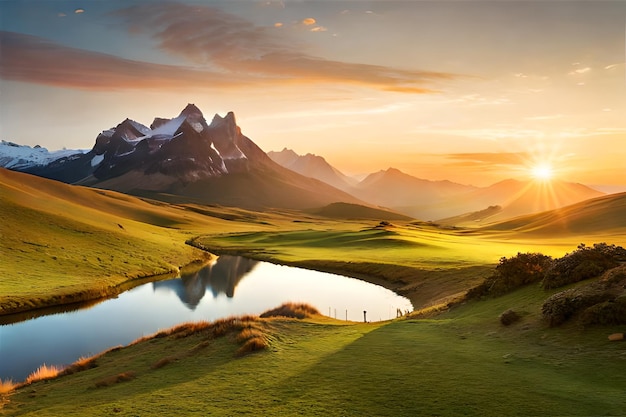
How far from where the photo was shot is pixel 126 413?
15.2 metres

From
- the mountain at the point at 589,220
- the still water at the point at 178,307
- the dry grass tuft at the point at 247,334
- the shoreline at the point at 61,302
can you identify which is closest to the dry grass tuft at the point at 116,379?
the dry grass tuft at the point at 247,334

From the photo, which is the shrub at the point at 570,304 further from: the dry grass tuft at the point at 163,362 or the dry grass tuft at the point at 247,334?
the dry grass tuft at the point at 163,362

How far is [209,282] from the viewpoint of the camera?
68062 mm

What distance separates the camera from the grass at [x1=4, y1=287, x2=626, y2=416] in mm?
13828

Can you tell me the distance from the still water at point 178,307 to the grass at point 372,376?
47.8 feet

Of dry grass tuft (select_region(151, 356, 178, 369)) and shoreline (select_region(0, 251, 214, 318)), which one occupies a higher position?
dry grass tuft (select_region(151, 356, 178, 369))

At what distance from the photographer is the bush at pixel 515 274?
29.0m

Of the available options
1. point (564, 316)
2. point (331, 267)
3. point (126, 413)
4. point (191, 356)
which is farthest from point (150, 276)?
point (564, 316)

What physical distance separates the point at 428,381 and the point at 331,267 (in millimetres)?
63299

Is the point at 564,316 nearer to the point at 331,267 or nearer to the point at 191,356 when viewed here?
the point at 191,356

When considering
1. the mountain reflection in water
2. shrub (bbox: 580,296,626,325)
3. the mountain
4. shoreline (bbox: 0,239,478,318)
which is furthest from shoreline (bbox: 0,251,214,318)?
the mountain

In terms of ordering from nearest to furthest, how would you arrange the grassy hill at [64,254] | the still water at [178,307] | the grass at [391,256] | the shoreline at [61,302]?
the still water at [178,307] → the shoreline at [61,302] → the grassy hill at [64,254] → the grass at [391,256]

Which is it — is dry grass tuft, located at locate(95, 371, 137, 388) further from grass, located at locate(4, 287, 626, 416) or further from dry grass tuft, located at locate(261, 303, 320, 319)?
dry grass tuft, located at locate(261, 303, 320, 319)

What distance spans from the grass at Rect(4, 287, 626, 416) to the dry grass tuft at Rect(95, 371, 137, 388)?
0.10m
